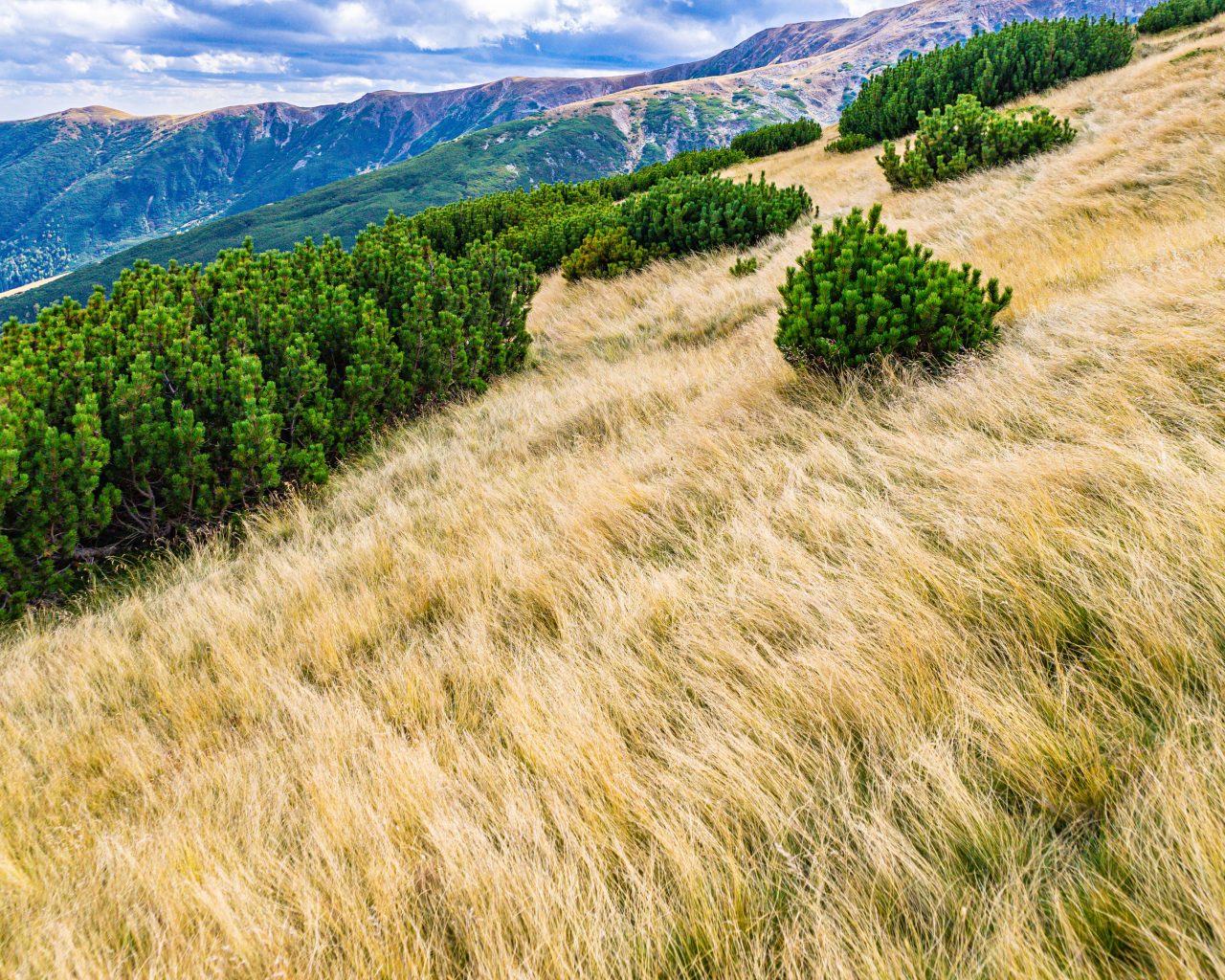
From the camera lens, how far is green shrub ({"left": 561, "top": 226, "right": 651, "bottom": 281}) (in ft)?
36.9

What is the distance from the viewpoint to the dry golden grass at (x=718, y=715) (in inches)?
48.5

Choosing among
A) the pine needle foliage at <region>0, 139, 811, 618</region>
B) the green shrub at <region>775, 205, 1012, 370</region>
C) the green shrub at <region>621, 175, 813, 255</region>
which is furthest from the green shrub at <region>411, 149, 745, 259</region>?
the green shrub at <region>775, 205, 1012, 370</region>

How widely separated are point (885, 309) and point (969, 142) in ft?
29.6

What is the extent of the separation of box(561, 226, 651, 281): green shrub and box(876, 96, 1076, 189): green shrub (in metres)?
4.71

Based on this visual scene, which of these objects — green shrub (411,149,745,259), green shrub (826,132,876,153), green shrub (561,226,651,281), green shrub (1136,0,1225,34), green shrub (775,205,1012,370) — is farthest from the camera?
green shrub (1136,0,1225,34)

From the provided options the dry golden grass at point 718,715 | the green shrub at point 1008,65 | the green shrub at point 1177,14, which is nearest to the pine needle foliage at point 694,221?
the dry golden grass at point 718,715

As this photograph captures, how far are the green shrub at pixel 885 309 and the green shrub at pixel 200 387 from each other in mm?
4307

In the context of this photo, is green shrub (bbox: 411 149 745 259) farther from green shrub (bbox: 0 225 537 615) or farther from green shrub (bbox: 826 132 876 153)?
green shrub (bbox: 0 225 537 615)

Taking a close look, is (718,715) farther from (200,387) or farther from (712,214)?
(712,214)

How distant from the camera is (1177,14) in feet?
62.2

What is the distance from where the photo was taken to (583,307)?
10.3m

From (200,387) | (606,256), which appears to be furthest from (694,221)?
(200,387)

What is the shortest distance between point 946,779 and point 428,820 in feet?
4.13

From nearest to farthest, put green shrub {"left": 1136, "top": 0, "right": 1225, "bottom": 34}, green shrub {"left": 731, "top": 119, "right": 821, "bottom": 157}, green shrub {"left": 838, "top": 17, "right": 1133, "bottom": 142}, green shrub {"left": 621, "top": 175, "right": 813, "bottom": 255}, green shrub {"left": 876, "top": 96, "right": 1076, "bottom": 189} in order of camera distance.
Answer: green shrub {"left": 876, "top": 96, "right": 1076, "bottom": 189} < green shrub {"left": 621, "top": 175, "right": 813, "bottom": 255} < green shrub {"left": 838, "top": 17, "right": 1133, "bottom": 142} < green shrub {"left": 1136, "top": 0, "right": 1225, "bottom": 34} < green shrub {"left": 731, "top": 119, "right": 821, "bottom": 157}
